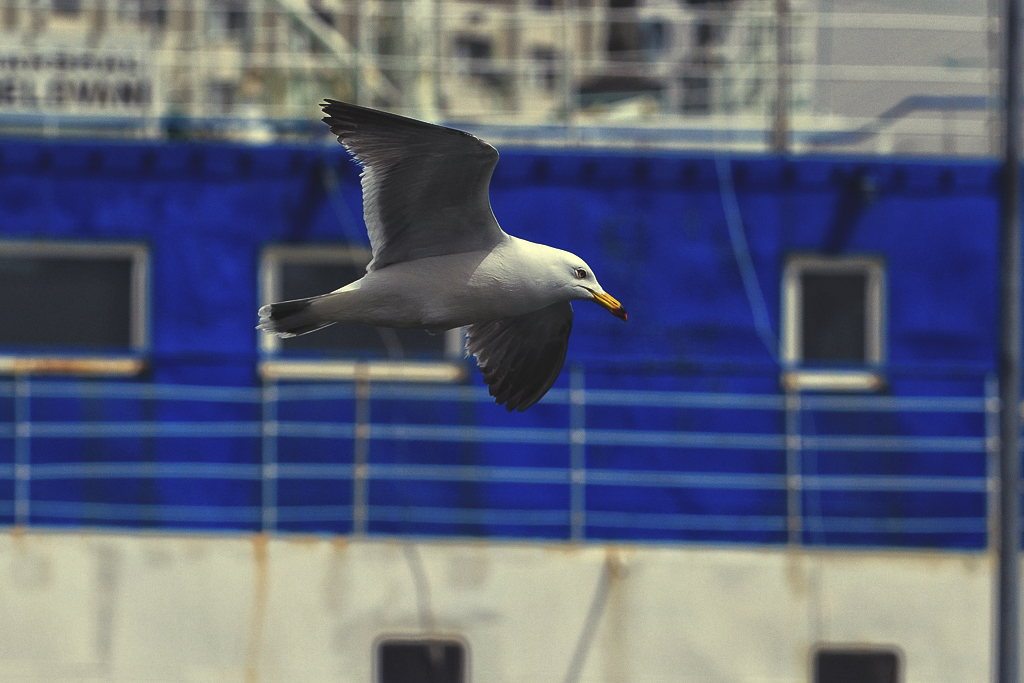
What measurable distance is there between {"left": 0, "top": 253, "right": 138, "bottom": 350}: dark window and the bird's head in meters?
4.99

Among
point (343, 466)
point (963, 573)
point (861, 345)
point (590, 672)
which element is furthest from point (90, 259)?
point (963, 573)

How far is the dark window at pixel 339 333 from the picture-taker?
893 cm

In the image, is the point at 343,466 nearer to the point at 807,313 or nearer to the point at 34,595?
the point at 34,595

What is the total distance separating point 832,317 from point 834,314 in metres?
0.02

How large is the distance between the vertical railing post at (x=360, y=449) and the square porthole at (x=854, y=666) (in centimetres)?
Answer: 263

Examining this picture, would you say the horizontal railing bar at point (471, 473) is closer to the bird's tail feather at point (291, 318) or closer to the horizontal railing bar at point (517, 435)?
the horizontal railing bar at point (517, 435)

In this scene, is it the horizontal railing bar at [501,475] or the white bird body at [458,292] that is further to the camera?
the horizontal railing bar at [501,475]

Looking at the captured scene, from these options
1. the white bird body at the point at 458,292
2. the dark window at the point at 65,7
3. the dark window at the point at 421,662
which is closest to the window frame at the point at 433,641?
the dark window at the point at 421,662

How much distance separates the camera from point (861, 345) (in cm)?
915

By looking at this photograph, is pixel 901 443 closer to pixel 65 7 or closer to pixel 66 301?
pixel 66 301

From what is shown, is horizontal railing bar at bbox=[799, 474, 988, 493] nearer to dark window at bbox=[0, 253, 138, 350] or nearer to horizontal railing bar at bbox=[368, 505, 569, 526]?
horizontal railing bar at bbox=[368, 505, 569, 526]

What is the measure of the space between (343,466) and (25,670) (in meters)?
2.03

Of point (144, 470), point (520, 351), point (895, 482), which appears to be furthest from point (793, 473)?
point (144, 470)

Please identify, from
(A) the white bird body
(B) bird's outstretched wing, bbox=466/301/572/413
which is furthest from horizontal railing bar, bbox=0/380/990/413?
(A) the white bird body
